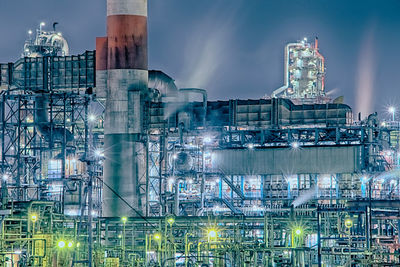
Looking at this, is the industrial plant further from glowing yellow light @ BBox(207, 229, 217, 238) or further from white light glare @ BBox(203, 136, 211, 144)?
glowing yellow light @ BBox(207, 229, 217, 238)

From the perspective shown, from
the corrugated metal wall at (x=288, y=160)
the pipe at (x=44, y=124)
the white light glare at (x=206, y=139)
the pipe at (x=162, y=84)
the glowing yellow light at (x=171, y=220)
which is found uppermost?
the pipe at (x=162, y=84)

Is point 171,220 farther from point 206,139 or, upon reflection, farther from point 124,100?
point 124,100

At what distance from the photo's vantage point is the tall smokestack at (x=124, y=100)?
70.9 meters

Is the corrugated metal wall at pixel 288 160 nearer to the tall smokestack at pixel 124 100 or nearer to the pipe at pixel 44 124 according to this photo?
the tall smokestack at pixel 124 100

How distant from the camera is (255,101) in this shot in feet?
239

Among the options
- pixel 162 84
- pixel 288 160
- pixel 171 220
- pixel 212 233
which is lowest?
pixel 212 233

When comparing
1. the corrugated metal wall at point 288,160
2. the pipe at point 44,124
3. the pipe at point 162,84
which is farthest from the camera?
the pipe at point 44,124

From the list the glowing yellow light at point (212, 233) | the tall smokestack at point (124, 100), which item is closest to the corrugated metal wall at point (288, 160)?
the tall smokestack at point (124, 100)

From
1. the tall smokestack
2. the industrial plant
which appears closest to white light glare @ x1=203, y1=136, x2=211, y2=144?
the industrial plant

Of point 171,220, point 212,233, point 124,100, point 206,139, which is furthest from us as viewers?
point 206,139

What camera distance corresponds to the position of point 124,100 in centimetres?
7238

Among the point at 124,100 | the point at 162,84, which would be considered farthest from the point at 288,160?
the point at 124,100

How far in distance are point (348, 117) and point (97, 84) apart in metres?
20.4

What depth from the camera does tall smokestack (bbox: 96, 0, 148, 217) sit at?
2793 inches
